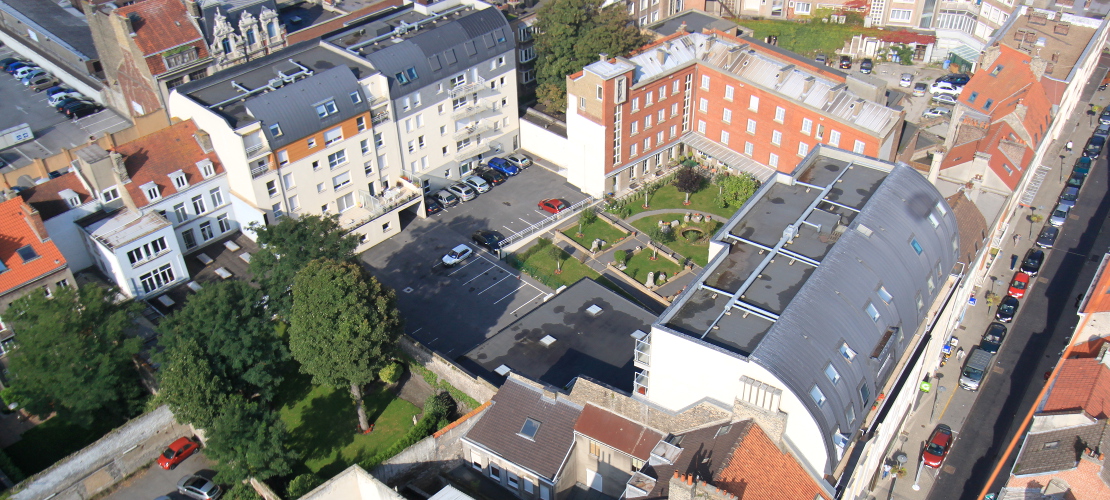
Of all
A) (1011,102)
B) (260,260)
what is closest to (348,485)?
(260,260)

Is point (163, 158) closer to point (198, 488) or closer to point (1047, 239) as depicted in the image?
point (198, 488)

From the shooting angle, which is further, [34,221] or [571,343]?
[34,221]

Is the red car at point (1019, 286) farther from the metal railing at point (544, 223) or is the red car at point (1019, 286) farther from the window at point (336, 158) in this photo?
the window at point (336, 158)

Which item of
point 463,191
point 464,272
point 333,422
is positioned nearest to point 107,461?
point 333,422

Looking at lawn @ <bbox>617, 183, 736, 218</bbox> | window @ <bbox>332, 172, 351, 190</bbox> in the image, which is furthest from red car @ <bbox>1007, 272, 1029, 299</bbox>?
window @ <bbox>332, 172, 351, 190</bbox>

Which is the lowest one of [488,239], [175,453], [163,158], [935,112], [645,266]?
[175,453]

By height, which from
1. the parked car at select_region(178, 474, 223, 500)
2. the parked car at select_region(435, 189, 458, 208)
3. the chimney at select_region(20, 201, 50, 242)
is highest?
the chimney at select_region(20, 201, 50, 242)

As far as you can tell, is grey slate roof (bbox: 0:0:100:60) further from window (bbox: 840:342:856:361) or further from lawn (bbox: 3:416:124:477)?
window (bbox: 840:342:856:361)
